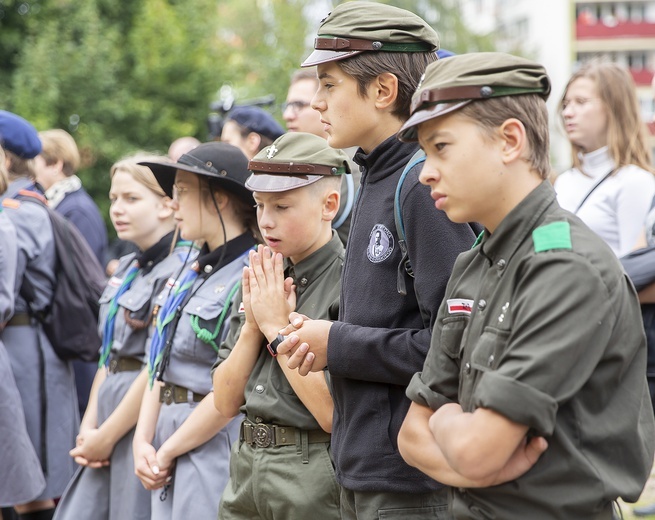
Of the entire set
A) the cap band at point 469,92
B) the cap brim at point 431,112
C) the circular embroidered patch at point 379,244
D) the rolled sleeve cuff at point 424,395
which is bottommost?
the rolled sleeve cuff at point 424,395

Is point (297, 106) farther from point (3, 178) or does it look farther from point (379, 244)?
point (379, 244)

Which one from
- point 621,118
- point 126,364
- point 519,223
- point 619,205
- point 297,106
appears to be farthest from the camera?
point 297,106

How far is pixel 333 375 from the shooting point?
2.89 metres

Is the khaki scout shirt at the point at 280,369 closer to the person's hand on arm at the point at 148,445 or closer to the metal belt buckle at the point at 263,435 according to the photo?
the metal belt buckle at the point at 263,435

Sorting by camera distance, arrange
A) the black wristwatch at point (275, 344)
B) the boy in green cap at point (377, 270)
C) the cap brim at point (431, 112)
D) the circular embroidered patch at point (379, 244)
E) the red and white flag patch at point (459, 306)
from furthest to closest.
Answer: the black wristwatch at point (275, 344) → the circular embroidered patch at point (379, 244) → the boy in green cap at point (377, 270) → the red and white flag patch at point (459, 306) → the cap brim at point (431, 112)

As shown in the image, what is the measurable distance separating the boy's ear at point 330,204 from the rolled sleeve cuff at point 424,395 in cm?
113

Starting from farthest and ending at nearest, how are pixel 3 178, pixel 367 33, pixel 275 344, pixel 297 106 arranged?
pixel 297 106
pixel 3 178
pixel 275 344
pixel 367 33

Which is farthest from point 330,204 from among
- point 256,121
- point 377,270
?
point 256,121

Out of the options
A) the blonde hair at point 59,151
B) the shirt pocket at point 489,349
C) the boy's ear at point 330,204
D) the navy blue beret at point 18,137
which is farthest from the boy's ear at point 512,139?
the blonde hair at point 59,151

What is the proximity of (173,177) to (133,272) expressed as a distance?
72 cm

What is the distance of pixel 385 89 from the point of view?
2.94 meters

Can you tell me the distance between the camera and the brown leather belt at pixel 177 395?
4.10m

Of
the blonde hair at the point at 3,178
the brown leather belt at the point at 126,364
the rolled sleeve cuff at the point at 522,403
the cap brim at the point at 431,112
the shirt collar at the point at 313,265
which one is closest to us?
the rolled sleeve cuff at the point at 522,403

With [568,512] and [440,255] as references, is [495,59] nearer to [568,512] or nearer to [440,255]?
[440,255]
